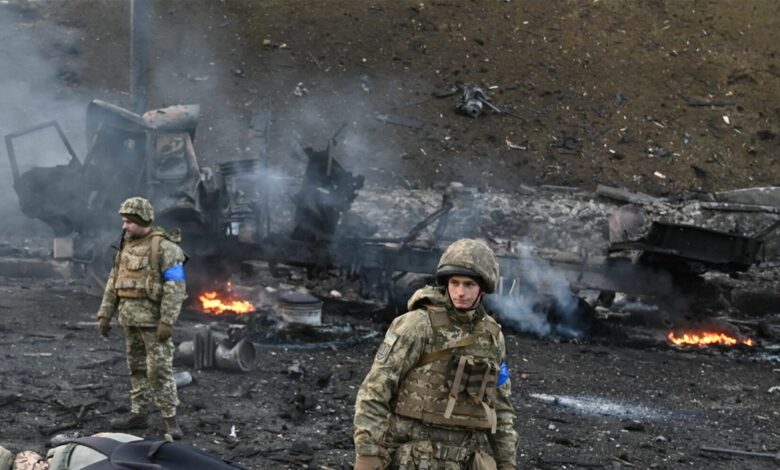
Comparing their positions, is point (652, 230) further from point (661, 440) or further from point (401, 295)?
point (661, 440)

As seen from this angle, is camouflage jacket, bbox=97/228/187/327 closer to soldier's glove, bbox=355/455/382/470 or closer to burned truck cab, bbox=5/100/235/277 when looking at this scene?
soldier's glove, bbox=355/455/382/470

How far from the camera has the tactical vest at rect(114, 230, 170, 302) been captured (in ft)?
25.6

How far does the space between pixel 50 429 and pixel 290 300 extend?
4.56 metres

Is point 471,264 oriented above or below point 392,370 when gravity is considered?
above

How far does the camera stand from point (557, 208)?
20.0 m

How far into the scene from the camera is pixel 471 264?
14.7 ft

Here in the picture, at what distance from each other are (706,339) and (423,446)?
10.1m

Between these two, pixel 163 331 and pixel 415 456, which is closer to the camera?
pixel 415 456

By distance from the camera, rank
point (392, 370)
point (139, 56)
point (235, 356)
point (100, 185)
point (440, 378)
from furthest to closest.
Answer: point (139, 56) → point (100, 185) → point (235, 356) → point (440, 378) → point (392, 370)

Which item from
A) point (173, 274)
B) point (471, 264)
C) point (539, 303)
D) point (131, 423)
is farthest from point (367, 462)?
point (539, 303)

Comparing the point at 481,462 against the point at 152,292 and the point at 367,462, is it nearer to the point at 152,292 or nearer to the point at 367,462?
the point at 367,462

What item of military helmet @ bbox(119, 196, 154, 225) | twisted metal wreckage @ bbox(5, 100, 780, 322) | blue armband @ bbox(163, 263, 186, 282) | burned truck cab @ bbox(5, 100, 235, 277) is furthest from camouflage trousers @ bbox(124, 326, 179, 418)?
burned truck cab @ bbox(5, 100, 235, 277)

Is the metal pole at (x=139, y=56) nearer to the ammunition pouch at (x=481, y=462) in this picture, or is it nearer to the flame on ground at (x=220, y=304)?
the flame on ground at (x=220, y=304)

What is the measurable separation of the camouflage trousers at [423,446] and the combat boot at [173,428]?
3710 mm
